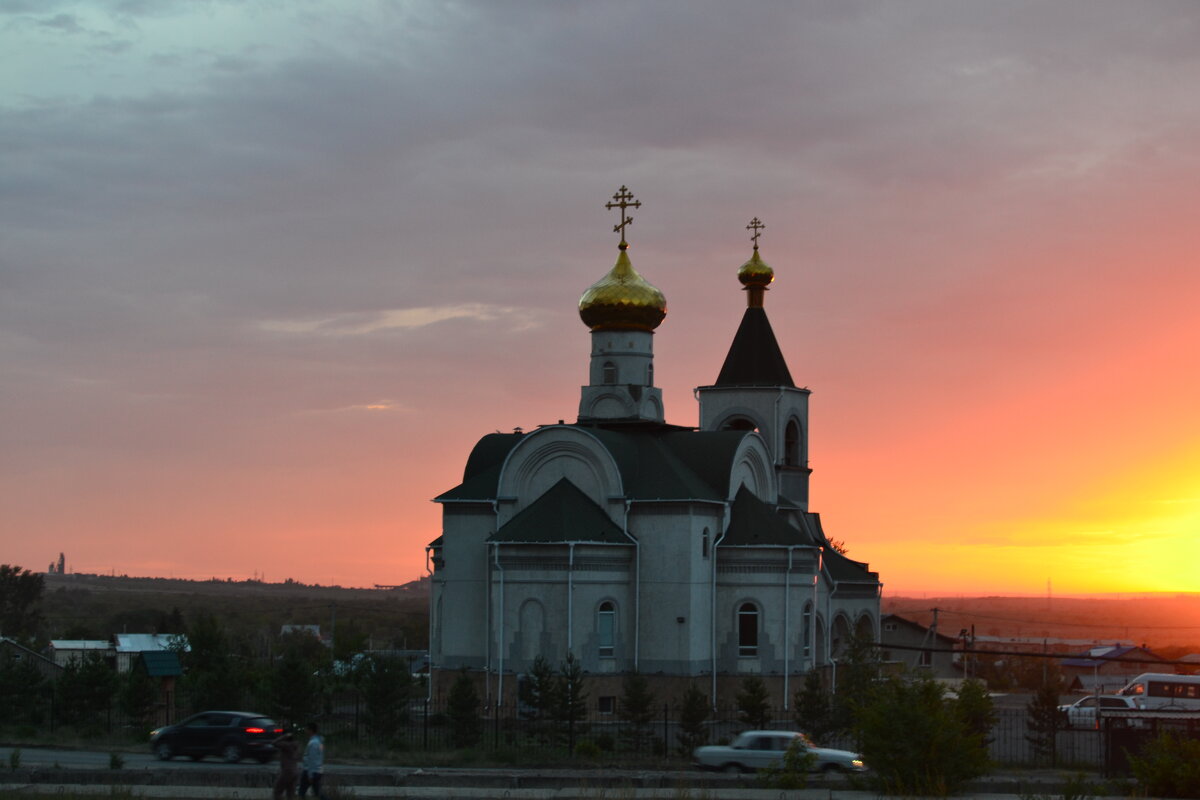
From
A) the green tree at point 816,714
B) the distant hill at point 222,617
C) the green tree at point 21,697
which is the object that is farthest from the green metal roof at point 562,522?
the distant hill at point 222,617

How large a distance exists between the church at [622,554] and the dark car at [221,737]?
1157 cm

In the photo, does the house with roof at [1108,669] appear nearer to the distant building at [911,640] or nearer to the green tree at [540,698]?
the distant building at [911,640]

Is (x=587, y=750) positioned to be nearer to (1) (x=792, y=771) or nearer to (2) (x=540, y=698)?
(2) (x=540, y=698)

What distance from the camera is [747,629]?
4153 cm

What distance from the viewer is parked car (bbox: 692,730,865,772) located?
90.0ft

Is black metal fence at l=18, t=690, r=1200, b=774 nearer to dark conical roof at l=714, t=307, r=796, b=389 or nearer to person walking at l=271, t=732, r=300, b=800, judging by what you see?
person walking at l=271, t=732, r=300, b=800

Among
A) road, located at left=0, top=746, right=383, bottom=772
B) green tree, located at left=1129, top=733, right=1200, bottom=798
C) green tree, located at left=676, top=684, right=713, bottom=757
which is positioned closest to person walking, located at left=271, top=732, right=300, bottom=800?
road, located at left=0, top=746, right=383, bottom=772

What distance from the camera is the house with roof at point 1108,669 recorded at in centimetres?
6078

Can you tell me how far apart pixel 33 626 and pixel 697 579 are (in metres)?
57.6

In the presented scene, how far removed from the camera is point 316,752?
22.4 metres

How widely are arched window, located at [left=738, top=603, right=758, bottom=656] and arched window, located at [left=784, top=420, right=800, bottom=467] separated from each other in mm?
11651

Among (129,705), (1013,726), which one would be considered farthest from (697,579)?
(129,705)

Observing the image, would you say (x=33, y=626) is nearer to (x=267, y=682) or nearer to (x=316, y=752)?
(x=267, y=682)

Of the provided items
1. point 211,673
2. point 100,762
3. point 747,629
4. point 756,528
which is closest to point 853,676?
point 747,629
